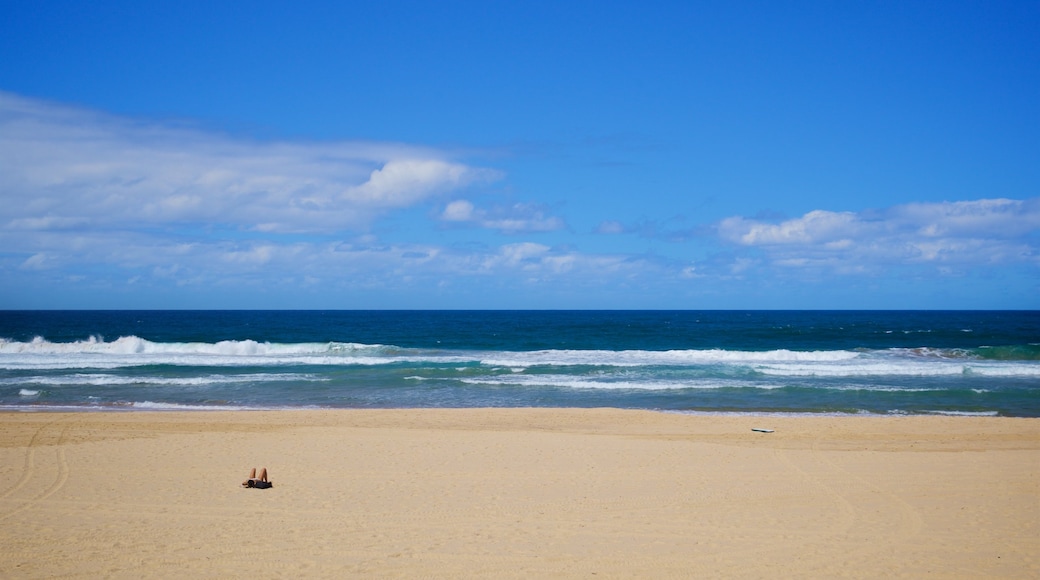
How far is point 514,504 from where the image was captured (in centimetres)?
867

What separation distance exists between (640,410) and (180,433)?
10.8m

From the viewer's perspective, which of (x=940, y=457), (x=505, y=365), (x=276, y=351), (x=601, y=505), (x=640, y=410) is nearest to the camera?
(x=601, y=505)

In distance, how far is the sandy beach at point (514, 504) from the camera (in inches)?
261

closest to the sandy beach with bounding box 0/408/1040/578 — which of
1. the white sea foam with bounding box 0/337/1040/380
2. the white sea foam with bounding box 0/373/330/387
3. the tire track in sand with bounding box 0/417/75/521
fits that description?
the tire track in sand with bounding box 0/417/75/521

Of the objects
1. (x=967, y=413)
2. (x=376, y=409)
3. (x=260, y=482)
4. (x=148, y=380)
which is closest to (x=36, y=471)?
(x=260, y=482)

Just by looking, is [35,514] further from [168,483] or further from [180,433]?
[180,433]

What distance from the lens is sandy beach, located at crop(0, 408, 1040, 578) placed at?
664cm

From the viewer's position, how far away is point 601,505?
865 cm

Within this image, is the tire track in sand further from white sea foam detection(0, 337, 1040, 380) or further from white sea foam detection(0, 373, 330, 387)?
white sea foam detection(0, 337, 1040, 380)

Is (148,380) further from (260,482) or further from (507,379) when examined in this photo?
(260,482)

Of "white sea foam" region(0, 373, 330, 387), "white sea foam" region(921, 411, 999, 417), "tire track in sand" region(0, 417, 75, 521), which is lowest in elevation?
"white sea foam" region(921, 411, 999, 417)

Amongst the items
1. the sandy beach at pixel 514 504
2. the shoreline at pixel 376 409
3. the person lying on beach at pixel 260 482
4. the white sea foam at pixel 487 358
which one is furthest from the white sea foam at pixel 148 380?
the person lying on beach at pixel 260 482

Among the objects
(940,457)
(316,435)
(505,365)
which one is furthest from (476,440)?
(505,365)

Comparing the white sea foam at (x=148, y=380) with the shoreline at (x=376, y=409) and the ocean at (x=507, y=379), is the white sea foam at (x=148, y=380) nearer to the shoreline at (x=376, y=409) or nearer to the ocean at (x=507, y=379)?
the ocean at (x=507, y=379)
